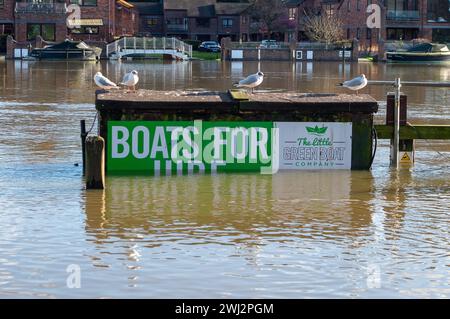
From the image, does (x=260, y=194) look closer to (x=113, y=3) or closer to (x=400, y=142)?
(x=400, y=142)

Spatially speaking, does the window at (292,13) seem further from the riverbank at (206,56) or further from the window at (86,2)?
the window at (86,2)

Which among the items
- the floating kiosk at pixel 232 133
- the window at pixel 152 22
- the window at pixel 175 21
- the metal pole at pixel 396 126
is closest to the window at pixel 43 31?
the window at pixel 175 21

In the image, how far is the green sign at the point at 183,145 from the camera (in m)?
18.7

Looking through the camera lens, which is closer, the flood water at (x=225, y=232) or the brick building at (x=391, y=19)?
the flood water at (x=225, y=232)

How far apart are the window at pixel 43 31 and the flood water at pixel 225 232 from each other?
76.3 metres

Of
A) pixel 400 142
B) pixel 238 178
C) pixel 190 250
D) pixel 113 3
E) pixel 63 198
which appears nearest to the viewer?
pixel 190 250

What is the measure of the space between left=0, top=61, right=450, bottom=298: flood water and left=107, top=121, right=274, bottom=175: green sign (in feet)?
1.17

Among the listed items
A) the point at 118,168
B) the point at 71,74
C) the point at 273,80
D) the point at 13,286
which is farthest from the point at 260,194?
the point at 71,74

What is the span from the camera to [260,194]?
17.3 meters

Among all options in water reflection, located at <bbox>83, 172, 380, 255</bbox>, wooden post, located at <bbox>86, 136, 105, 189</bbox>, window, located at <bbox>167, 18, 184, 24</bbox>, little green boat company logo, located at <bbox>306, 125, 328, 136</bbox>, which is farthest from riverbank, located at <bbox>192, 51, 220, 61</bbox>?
wooden post, located at <bbox>86, 136, 105, 189</bbox>

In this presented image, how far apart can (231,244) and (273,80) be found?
4085 centimetres

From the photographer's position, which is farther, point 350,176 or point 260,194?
point 350,176

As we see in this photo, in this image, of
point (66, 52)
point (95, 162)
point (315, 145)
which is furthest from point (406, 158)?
point (66, 52)

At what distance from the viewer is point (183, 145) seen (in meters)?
18.8
